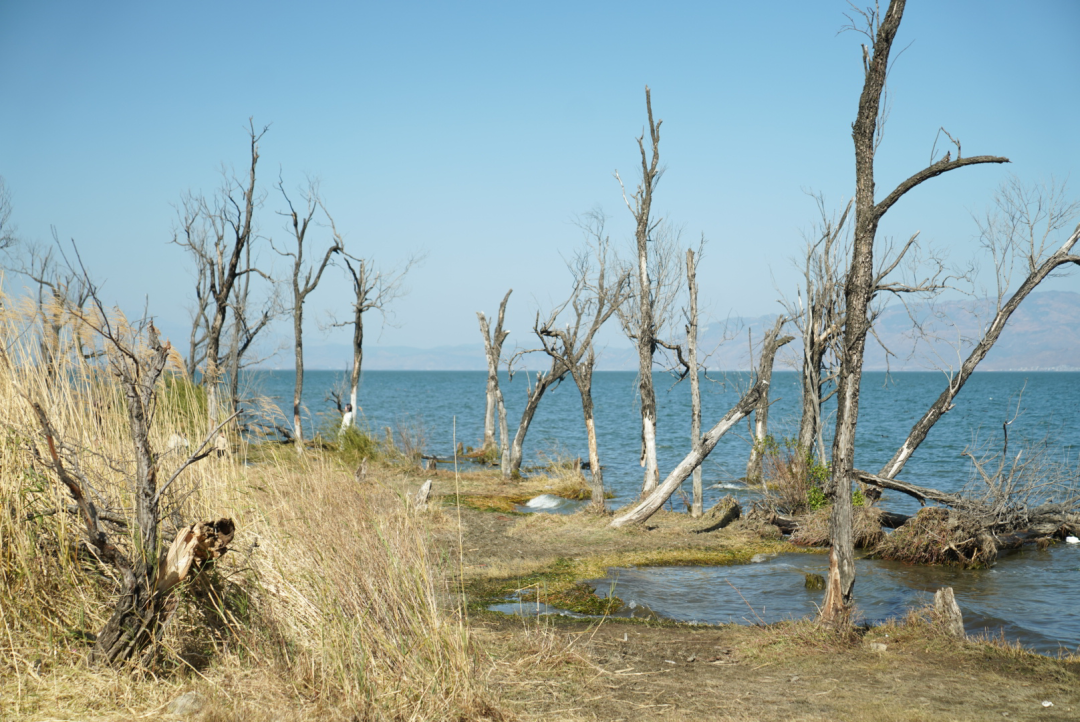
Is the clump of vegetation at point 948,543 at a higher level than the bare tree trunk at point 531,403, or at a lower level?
lower

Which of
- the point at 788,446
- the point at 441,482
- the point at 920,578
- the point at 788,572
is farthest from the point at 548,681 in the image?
the point at 441,482

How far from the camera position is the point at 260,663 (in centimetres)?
485

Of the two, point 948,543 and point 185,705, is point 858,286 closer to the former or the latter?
point 185,705

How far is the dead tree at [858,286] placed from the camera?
260 inches

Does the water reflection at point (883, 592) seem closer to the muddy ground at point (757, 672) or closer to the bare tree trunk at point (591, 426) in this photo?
the muddy ground at point (757, 672)

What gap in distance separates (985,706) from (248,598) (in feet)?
17.7

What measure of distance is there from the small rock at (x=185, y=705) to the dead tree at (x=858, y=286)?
17.7 feet

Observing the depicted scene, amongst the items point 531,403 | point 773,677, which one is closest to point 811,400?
point 531,403

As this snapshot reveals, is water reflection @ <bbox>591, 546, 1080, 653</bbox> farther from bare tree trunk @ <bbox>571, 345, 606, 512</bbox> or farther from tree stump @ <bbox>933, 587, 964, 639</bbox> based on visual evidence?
bare tree trunk @ <bbox>571, 345, 606, 512</bbox>

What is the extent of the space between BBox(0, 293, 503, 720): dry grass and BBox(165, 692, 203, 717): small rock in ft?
0.14

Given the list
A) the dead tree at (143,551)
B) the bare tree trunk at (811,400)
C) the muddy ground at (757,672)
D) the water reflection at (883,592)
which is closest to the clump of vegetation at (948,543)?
the water reflection at (883,592)

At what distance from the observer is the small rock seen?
4.19 meters

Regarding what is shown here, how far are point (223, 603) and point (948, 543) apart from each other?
37.3ft

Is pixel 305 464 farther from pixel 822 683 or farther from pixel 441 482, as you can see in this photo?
pixel 441 482
